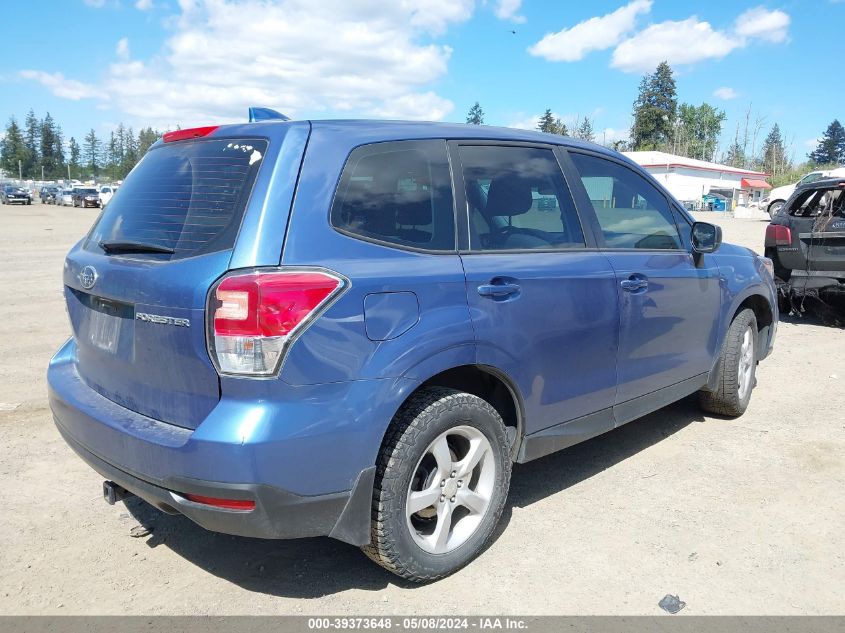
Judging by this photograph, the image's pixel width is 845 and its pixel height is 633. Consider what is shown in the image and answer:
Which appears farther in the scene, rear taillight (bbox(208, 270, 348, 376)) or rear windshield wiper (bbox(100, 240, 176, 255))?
rear windshield wiper (bbox(100, 240, 176, 255))

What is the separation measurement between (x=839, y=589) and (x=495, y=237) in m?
2.14

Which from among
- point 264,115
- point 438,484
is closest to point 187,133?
point 264,115

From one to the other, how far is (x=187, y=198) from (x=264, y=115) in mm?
587

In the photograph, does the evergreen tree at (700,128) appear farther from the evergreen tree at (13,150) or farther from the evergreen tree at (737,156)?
the evergreen tree at (13,150)

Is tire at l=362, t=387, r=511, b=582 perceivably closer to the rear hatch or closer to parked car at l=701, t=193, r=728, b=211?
the rear hatch

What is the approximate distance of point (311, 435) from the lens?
2.49 meters

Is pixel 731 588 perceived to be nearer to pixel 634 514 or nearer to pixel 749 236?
pixel 634 514

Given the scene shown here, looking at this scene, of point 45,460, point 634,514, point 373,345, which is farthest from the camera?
point 45,460

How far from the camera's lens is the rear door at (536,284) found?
10.3ft

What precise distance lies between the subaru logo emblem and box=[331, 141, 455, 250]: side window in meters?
1.12

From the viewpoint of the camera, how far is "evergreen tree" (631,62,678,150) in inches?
4188

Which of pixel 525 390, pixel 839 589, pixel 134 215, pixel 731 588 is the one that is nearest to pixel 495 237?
pixel 525 390

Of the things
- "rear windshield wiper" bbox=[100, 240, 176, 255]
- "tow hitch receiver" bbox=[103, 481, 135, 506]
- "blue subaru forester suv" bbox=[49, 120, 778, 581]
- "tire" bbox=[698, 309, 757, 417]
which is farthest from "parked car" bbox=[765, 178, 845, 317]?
"tow hitch receiver" bbox=[103, 481, 135, 506]

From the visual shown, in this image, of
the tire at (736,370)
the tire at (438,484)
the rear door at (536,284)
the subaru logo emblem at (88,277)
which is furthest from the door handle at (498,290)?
the tire at (736,370)
